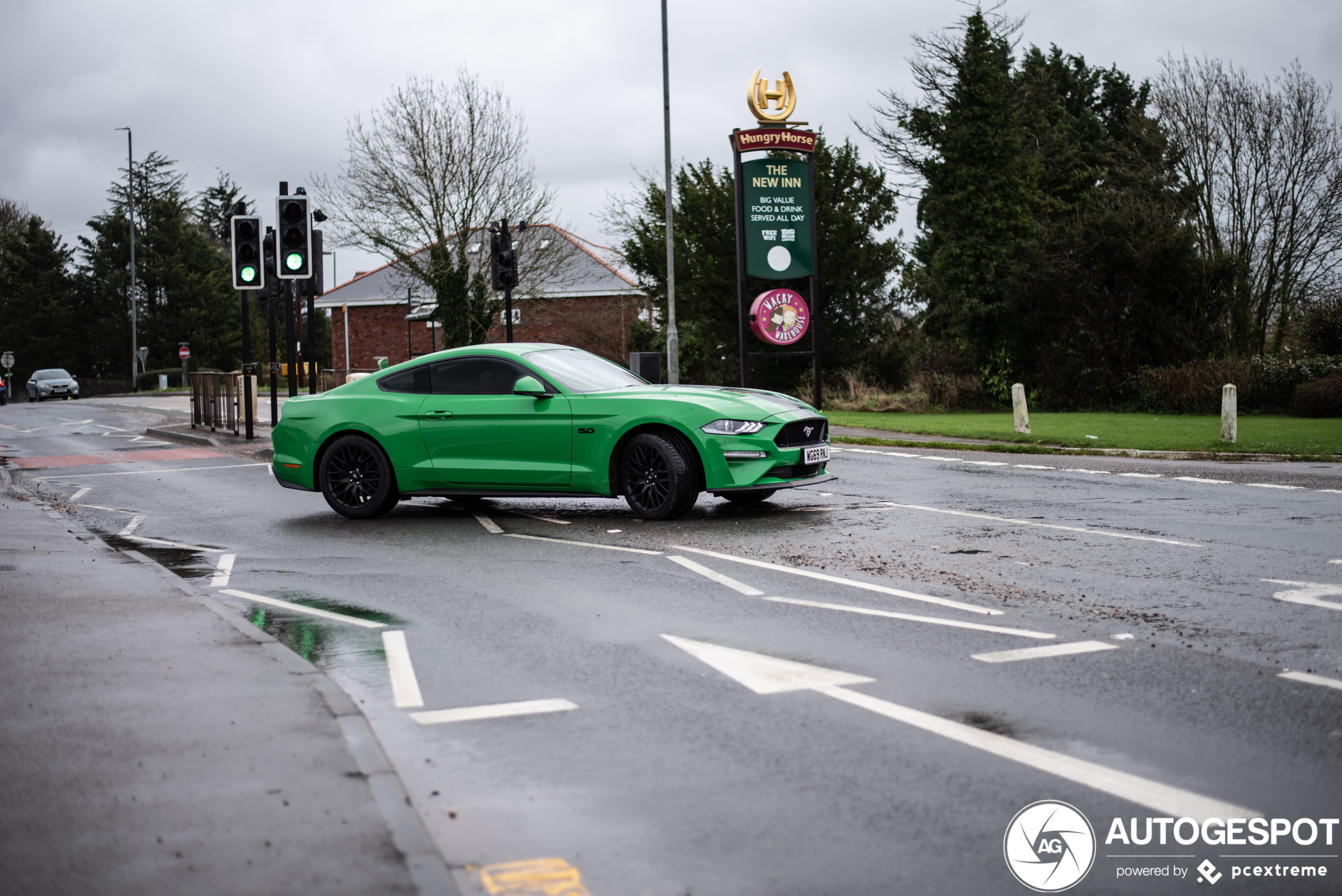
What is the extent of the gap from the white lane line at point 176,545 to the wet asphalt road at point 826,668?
0.10m

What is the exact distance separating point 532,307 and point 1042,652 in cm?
4310

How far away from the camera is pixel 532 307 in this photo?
157ft

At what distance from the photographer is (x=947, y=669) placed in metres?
5.55

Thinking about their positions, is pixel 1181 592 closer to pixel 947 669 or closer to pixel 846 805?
pixel 947 669

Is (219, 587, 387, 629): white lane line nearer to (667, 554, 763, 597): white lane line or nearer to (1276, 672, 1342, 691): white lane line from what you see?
(667, 554, 763, 597): white lane line

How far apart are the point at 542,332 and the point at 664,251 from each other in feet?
72.1

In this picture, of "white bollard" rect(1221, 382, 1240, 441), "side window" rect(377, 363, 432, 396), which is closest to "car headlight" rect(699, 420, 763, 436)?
"side window" rect(377, 363, 432, 396)

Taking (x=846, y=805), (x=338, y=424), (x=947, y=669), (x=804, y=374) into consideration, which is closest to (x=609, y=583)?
(x=947, y=669)

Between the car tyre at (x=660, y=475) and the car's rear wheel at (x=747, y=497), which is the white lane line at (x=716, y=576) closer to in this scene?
the car tyre at (x=660, y=475)

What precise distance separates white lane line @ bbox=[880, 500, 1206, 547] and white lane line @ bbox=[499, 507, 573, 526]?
314 centimetres

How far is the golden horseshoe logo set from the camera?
2422 centimetres

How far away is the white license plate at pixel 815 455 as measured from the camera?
10.8 meters

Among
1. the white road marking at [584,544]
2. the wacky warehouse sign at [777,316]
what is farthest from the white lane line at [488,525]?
the wacky warehouse sign at [777,316]

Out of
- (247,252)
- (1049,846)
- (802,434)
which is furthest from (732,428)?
(247,252)
